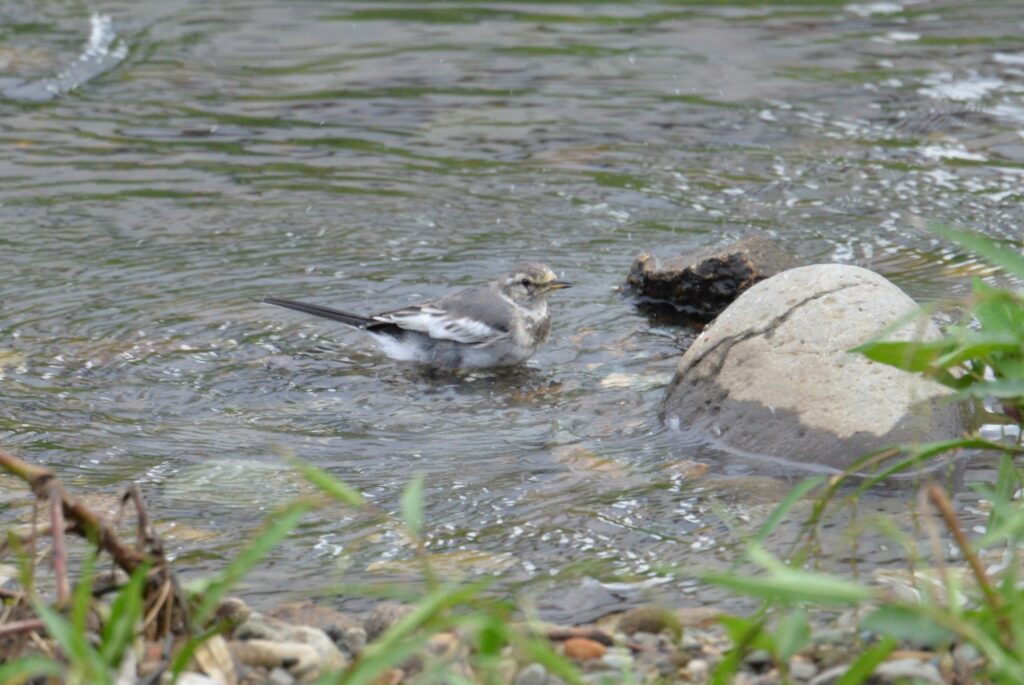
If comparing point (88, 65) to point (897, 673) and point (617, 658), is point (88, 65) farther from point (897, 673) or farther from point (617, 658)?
point (897, 673)

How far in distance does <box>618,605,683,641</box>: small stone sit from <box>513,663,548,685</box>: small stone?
0.53 meters

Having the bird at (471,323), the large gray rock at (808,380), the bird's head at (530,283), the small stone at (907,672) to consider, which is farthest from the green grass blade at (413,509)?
the bird's head at (530,283)

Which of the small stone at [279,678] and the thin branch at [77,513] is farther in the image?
the small stone at [279,678]

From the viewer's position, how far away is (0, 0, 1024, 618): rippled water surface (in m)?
6.03

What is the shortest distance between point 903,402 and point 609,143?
6082mm

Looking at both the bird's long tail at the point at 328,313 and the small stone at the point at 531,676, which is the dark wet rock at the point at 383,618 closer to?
the small stone at the point at 531,676

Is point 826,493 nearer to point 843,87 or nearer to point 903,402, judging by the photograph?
point 903,402

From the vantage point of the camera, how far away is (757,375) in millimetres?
6504

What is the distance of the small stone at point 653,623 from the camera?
168 inches

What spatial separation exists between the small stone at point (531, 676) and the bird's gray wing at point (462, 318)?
460cm

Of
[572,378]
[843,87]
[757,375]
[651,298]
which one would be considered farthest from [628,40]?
[757,375]

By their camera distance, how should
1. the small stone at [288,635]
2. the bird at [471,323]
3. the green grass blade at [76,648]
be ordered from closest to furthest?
the green grass blade at [76,648] → the small stone at [288,635] → the bird at [471,323]

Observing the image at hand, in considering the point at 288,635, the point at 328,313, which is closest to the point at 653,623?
the point at 288,635

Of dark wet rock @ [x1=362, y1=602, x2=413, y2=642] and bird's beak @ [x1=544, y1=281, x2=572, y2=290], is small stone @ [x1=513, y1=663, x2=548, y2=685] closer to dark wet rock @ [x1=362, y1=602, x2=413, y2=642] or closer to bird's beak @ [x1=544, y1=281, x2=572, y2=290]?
dark wet rock @ [x1=362, y1=602, x2=413, y2=642]
